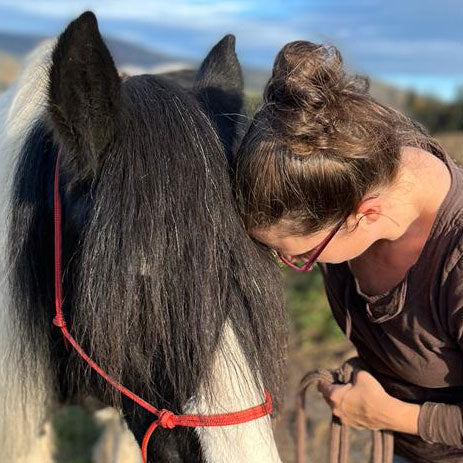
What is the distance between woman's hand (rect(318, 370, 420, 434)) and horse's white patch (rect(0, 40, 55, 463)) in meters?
0.79

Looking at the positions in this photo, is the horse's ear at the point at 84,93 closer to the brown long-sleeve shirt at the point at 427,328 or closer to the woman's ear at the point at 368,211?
the woman's ear at the point at 368,211

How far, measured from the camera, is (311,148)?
132 cm

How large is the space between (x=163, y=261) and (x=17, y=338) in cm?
54

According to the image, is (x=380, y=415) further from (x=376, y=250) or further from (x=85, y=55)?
(x=85, y=55)

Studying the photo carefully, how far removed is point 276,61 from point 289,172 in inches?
10.5

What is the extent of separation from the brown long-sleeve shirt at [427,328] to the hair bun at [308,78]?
0.43 m

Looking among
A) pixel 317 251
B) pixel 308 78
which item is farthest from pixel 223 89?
pixel 317 251

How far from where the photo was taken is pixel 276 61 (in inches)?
55.9

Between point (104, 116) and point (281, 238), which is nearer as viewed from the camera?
point (104, 116)

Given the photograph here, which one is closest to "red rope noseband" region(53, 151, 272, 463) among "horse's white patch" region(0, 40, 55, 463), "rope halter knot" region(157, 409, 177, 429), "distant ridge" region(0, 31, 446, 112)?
"rope halter knot" region(157, 409, 177, 429)

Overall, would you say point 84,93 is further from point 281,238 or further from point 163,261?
point 281,238

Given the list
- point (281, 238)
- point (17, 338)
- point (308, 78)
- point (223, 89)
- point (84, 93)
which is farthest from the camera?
point (223, 89)

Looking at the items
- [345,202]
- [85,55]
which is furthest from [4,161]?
[345,202]

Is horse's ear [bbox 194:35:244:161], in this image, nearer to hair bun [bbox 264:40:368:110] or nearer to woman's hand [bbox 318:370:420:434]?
hair bun [bbox 264:40:368:110]
